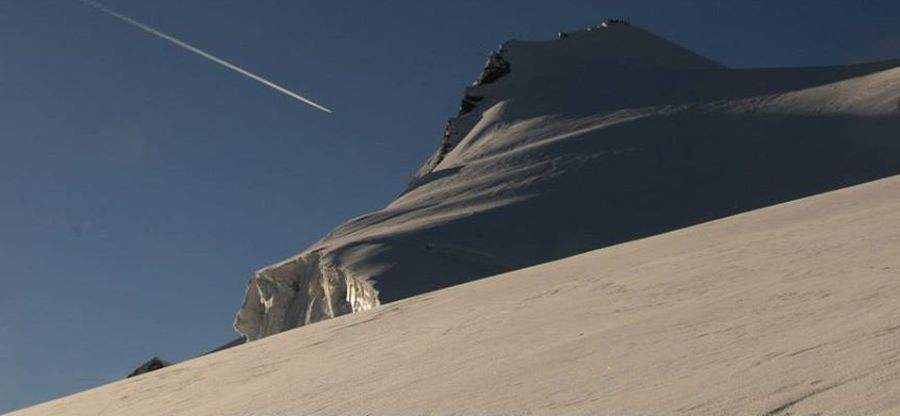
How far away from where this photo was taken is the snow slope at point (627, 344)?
17.2 ft

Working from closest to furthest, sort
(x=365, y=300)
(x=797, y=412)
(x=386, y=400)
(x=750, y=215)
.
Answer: (x=797, y=412), (x=386, y=400), (x=750, y=215), (x=365, y=300)

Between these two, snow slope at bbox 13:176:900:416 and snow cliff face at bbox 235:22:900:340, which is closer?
snow slope at bbox 13:176:900:416

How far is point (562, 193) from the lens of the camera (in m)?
41.8

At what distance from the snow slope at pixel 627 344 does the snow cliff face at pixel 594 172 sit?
52.0ft

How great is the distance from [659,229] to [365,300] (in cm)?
1315

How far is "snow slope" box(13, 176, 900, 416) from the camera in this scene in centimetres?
523

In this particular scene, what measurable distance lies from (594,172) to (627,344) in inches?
1505

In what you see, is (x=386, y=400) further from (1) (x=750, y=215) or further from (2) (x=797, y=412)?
(1) (x=750, y=215)

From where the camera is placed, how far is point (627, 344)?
6.91m

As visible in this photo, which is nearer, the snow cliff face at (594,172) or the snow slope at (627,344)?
the snow slope at (627,344)

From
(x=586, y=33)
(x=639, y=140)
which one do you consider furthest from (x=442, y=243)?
(x=586, y=33)

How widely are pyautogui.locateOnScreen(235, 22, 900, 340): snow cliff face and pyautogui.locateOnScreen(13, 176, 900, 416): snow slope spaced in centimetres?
1584

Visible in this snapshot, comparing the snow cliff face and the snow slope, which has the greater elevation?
the snow slope

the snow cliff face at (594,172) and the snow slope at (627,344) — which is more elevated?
the snow slope at (627,344)
